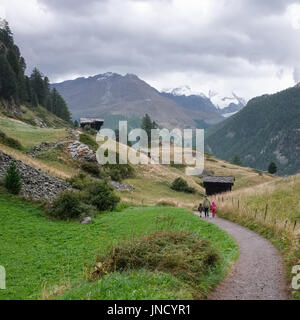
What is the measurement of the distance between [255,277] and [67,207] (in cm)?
1693

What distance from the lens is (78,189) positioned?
31.5 meters

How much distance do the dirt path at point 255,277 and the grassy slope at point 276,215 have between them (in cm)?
42

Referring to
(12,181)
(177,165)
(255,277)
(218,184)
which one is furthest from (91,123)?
(255,277)

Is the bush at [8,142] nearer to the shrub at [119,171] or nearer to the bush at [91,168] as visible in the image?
the bush at [91,168]

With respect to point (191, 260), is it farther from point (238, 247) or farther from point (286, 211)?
point (286, 211)

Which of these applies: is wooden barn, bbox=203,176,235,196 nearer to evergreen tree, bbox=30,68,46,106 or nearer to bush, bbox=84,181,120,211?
bush, bbox=84,181,120,211

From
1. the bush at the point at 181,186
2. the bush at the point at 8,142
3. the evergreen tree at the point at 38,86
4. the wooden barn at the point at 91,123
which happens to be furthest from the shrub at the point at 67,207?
the evergreen tree at the point at 38,86

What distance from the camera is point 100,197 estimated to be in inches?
1133

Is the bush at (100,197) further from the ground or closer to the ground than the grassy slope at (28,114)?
closer to the ground

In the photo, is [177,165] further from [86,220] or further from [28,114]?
[86,220]

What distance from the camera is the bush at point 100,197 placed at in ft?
92.9

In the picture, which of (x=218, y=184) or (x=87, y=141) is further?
(x=87, y=141)

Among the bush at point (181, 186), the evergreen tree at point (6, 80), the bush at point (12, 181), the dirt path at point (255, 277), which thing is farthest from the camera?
the evergreen tree at point (6, 80)
